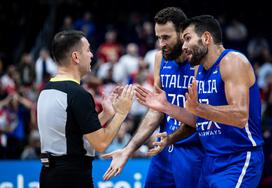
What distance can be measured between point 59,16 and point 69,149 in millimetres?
13440

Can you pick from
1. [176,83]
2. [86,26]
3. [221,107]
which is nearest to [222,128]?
[221,107]

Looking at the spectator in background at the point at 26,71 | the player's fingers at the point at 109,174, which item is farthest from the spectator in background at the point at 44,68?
the player's fingers at the point at 109,174

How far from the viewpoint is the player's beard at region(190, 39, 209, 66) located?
236 inches

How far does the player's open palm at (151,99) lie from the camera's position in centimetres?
596

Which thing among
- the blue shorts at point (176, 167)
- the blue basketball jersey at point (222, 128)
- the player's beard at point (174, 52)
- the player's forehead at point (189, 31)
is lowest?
the blue shorts at point (176, 167)

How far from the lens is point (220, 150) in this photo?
5906mm

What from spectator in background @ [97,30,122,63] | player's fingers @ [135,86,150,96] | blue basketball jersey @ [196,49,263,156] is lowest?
blue basketball jersey @ [196,49,263,156]

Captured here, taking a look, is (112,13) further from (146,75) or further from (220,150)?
(220,150)

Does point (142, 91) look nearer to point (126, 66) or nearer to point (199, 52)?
point (199, 52)

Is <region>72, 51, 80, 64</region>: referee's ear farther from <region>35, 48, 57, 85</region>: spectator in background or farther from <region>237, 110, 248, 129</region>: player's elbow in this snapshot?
<region>35, 48, 57, 85</region>: spectator in background

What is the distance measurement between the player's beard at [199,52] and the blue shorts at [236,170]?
88 centimetres

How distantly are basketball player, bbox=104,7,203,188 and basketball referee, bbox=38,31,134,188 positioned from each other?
36.6 inches

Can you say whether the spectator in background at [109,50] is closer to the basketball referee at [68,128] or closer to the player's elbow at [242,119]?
the basketball referee at [68,128]

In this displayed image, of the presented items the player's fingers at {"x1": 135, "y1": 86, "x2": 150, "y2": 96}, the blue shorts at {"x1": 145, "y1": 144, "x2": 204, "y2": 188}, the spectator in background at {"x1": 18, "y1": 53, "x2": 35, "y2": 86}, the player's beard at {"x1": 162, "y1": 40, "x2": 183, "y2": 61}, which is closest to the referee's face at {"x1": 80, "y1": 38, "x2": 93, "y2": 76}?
the player's fingers at {"x1": 135, "y1": 86, "x2": 150, "y2": 96}
